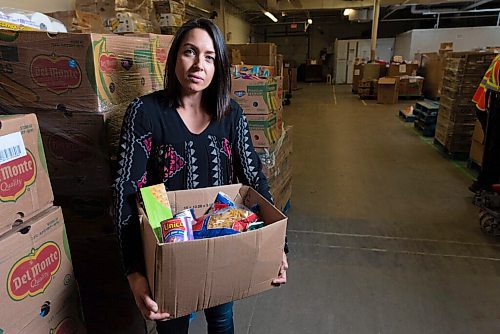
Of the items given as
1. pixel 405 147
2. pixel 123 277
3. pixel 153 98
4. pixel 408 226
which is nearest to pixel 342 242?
pixel 408 226

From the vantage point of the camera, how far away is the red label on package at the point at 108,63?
3.70 ft

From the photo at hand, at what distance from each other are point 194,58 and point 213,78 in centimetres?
10

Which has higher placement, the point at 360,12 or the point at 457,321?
the point at 360,12

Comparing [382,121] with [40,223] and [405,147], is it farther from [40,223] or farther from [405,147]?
[40,223]

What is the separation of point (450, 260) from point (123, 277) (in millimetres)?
2025

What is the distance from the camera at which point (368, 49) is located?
14375 millimetres

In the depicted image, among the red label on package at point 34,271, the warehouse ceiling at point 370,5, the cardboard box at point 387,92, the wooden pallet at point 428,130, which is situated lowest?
→ the wooden pallet at point 428,130

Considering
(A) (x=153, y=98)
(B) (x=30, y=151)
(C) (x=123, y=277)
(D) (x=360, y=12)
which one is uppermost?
(D) (x=360, y=12)

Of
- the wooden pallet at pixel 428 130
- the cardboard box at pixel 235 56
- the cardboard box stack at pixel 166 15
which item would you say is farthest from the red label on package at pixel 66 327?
the wooden pallet at pixel 428 130

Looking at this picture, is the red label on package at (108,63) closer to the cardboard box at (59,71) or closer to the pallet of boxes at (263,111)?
the cardboard box at (59,71)

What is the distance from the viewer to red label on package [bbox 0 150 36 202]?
774mm

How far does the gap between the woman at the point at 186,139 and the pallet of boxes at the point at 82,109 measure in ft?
0.85

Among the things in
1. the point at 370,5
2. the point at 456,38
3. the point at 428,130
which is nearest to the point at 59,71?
the point at 428,130

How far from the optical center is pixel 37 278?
856mm
